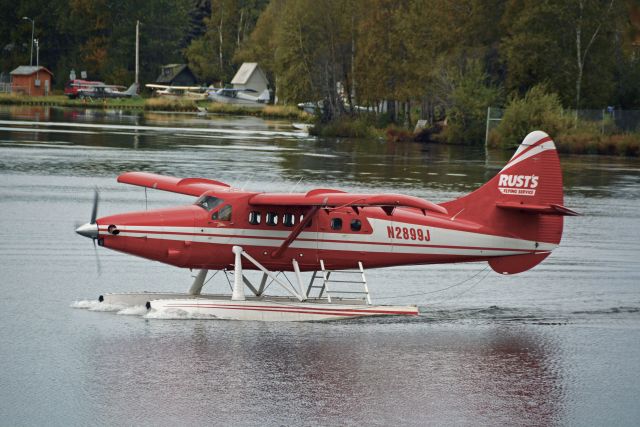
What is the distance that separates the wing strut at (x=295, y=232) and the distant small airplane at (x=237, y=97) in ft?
323

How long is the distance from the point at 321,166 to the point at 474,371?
29605 millimetres

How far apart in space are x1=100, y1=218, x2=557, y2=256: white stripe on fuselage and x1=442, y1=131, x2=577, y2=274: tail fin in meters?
0.12

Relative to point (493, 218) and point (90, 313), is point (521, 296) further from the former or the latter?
point (90, 313)

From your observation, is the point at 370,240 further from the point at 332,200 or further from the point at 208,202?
the point at 208,202

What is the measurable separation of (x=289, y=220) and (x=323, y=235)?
57cm

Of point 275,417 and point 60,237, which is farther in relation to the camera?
point 60,237

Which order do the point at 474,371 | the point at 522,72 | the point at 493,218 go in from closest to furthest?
the point at 474,371, the point at 493,218, the point at 522,72

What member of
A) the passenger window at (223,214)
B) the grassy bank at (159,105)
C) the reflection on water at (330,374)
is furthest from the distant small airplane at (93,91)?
the reflection on water at (330,374)

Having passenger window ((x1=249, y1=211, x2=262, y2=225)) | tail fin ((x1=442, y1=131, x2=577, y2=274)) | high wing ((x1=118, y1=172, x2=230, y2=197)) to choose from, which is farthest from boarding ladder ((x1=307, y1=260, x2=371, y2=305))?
high wing ((x1=118, y1=172, x2=230, y2=197))

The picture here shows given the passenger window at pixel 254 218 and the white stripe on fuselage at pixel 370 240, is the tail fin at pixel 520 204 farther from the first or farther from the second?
the passenger window at pixel 254 218

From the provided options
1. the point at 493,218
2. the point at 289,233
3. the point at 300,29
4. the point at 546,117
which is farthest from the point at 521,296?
the point at 300,29

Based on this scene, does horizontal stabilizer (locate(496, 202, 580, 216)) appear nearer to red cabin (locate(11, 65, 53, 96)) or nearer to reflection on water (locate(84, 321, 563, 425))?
reflection on water (locate(84, 321, 563, 425))

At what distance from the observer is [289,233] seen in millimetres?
15766

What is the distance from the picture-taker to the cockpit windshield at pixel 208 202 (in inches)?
620
